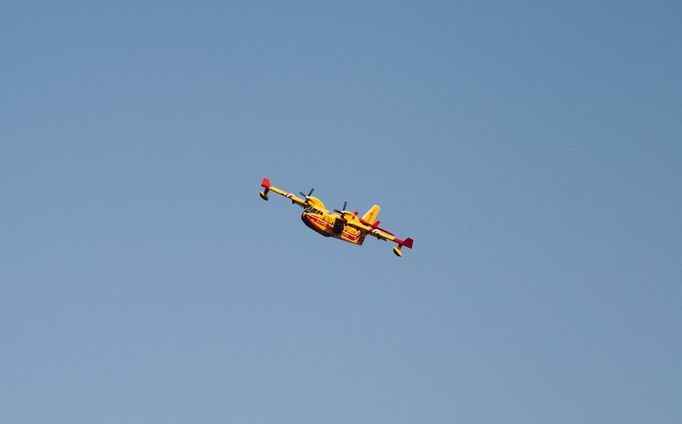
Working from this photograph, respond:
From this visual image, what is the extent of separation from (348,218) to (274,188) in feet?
45.0

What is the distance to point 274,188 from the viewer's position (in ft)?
646

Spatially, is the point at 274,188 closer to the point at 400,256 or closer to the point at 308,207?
the point at 308,207

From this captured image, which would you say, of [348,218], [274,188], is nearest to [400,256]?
[348,218]

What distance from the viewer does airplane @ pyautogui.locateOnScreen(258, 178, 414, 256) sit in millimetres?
192250

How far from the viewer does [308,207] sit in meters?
194

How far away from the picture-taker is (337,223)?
192875mm

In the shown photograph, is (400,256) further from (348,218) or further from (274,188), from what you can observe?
(274,188)

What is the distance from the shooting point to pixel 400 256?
192 meters

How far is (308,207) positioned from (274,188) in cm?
731

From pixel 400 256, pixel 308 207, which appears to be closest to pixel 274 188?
pixel 308 207

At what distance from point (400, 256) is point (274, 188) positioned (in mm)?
23997

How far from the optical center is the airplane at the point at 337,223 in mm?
192250

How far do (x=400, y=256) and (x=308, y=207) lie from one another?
1700 centimetres
